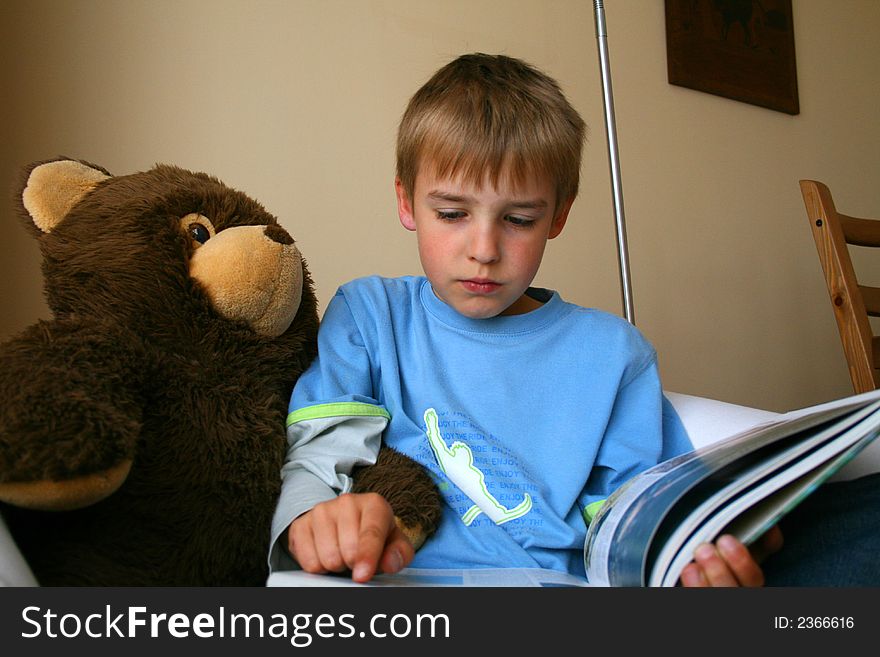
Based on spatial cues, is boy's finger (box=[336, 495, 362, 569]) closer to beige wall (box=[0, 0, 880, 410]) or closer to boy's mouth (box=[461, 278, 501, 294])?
boy's mouth (box=[461, 278, 501, 294])

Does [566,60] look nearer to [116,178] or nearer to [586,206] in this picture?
[586,206]

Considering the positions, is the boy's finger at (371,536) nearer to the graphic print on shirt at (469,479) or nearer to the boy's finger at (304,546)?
the boy's finger at (304,546)

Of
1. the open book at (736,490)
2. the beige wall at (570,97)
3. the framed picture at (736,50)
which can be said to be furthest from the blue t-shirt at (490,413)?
the framed picture at (736,50)

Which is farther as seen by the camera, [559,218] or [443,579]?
[559,218]

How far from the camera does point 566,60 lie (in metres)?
1.59

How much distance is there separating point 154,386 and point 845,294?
1179mm

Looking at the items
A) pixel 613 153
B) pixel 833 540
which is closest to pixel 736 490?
pixel 833 540

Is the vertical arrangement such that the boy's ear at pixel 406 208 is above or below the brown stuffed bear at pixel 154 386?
above

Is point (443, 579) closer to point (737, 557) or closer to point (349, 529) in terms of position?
point (349, 529)

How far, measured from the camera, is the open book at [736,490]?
1.51 feet

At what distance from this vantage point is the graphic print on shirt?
0.73 meters

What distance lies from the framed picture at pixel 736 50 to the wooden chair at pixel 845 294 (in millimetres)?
563

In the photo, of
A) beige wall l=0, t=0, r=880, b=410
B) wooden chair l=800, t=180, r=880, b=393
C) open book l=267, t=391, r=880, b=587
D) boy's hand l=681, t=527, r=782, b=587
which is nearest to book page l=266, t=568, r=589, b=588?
open book l=267, t=391, r=880, b=587

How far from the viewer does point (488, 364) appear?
81 centimetres
